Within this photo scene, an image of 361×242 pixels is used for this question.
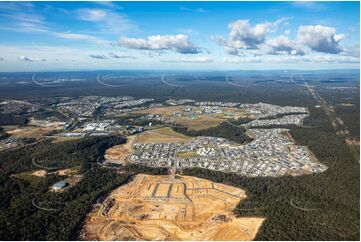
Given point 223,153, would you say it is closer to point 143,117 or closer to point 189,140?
point 189,140

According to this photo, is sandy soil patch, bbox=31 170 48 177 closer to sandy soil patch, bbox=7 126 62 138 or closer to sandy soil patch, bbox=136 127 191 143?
sandy soil patch, bbox=136 127 191 143

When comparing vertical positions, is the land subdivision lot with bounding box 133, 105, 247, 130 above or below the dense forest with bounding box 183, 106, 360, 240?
below

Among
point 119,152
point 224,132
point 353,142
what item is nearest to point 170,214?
point 119,152

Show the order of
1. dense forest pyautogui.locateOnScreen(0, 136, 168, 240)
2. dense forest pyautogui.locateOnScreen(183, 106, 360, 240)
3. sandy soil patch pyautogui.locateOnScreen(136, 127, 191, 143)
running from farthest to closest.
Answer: sandy soil patch pyautogui.locateOnScreen(136, 127, 191, 143), dense forest pyautogui.locateOnScreen(0, 136, 168, 240), dense forest pyautogui.locateOnScreen(183, 106, 360, 240)

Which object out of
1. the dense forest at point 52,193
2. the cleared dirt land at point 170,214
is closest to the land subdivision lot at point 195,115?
the dense forest at point 52,193

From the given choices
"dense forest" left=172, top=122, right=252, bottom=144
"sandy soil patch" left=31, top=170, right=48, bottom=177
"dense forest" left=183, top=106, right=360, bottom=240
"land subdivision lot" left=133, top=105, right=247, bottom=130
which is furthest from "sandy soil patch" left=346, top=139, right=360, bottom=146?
"sandy soil patch" left=31, top=170, right=48, bottom=177

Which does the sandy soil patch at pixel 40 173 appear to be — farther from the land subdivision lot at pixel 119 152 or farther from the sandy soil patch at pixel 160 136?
the sandy soil patch at pixel 160 136

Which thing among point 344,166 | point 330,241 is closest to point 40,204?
point 330,241

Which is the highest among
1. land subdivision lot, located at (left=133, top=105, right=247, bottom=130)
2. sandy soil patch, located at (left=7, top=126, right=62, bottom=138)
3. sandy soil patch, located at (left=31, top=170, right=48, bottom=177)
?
sandy soil patch, located at (left=31, top=170, right=48, bottom=177)
